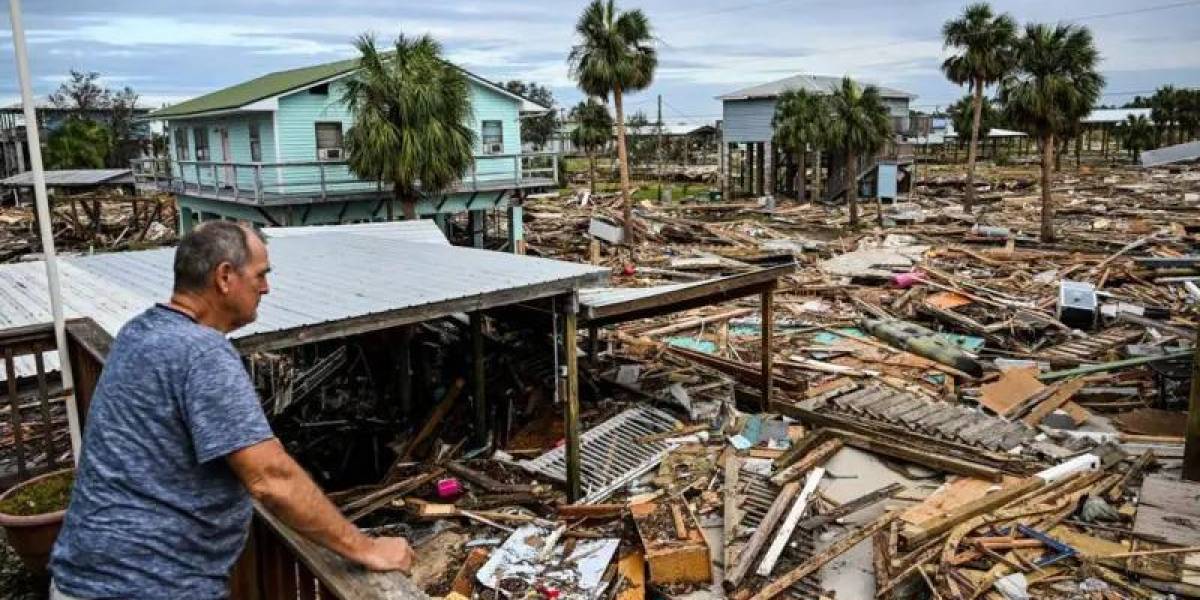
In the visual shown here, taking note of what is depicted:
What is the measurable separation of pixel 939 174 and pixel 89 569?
61123 mm

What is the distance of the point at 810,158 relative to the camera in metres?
51.6

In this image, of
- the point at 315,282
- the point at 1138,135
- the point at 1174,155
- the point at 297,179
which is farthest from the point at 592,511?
the point at 1138,135

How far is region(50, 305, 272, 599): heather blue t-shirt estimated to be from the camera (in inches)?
90.0

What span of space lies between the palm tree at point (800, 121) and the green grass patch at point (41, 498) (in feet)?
117

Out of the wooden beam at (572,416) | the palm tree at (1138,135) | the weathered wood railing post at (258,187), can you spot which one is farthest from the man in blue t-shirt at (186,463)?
the palm tree at (1138,135)

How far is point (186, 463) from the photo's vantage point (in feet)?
7.79

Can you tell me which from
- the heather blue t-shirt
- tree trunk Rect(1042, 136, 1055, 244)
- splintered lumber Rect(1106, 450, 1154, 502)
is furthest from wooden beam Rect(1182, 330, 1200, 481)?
tree trunk Rect(1042, 136, 1055, 244)

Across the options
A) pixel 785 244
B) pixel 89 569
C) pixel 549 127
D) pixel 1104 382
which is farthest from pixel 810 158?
pixel 89 569

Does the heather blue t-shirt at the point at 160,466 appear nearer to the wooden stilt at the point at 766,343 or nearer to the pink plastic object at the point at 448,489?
the pink plastic object at the point at 448,489

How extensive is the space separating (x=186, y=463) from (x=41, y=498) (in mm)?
3279

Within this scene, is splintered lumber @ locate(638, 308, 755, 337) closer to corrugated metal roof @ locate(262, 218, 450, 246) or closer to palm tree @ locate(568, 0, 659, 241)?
corrugated metal roof @ locate(262, 218, 450, 246)

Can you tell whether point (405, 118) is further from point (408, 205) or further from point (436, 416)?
point (436, 416)

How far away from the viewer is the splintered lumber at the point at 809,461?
986 cm

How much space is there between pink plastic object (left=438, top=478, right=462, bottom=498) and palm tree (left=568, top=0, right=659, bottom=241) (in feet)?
72.6
